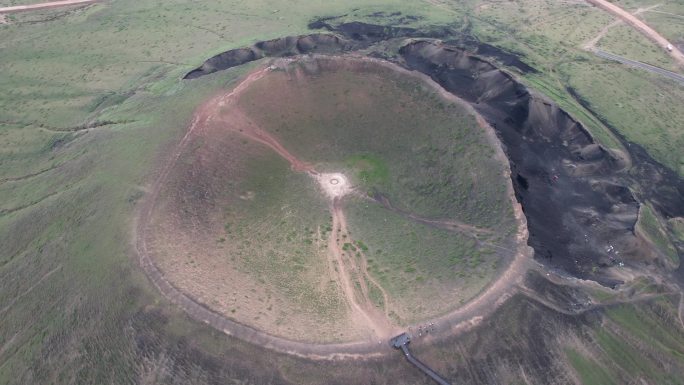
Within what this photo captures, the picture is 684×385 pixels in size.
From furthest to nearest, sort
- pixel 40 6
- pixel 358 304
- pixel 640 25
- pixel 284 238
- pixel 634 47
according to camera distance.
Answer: pixel 40 6 < pixel 640 25 < pixel 634 47 < pixel 284 238 < pixel 358 304

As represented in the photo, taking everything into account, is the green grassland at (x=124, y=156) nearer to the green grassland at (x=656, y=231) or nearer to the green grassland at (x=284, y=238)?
the green grassland at (x=284, y=238)

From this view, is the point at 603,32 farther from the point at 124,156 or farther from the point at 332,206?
the point at 124,156

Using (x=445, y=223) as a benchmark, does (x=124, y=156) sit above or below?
above

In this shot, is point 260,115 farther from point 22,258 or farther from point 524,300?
point 524,300

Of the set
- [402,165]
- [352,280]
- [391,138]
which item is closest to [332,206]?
[352,280]

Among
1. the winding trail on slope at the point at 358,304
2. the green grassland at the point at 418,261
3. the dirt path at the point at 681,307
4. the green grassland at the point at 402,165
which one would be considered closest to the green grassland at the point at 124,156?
the winding trail on slope at the point at 358,304

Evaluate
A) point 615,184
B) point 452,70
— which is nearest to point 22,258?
point 452,70

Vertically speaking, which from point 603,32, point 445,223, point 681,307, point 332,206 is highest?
point 603,32
